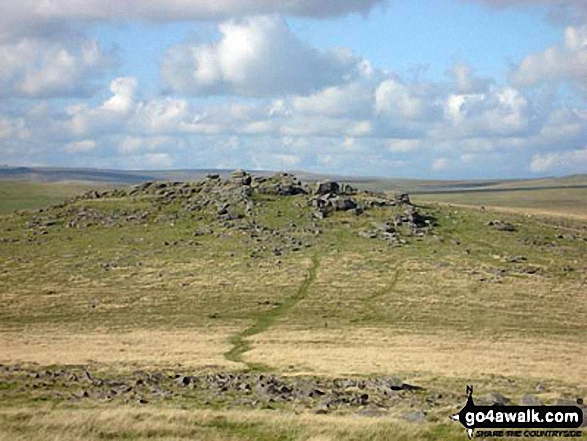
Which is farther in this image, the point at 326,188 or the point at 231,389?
the point at 326,188

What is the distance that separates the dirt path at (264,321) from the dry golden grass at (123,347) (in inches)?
36.9

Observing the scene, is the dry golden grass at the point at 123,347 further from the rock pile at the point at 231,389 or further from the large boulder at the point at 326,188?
the large boulder at the point at 326,188

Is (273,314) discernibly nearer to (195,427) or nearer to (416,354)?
(416,354)

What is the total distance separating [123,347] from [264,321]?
2210 centimetres

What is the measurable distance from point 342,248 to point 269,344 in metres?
62.9

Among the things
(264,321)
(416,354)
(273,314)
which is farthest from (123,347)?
(273,314)

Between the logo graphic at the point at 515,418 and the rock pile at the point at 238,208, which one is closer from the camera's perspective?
the logo graphic at the point at 515,418

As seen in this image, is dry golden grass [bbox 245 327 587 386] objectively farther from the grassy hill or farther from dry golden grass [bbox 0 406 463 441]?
dry golden grass [bbox 0 406 463 441]

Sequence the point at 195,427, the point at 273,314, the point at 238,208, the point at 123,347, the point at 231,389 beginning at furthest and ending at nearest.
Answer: the point at 238,208, the point at 273,314, the point at 123,347, the point at 231,389, the point at 195,427

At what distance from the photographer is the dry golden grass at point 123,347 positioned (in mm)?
49312

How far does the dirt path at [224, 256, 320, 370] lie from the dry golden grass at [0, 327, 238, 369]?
0.94 metres

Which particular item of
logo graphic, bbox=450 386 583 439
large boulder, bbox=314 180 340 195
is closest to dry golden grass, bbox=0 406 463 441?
logo graphic, bbox=450 386 583 439

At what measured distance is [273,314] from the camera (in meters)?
81.6

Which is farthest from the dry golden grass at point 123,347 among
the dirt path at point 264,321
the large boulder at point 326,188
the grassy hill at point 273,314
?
the large boulder at point 326,188
